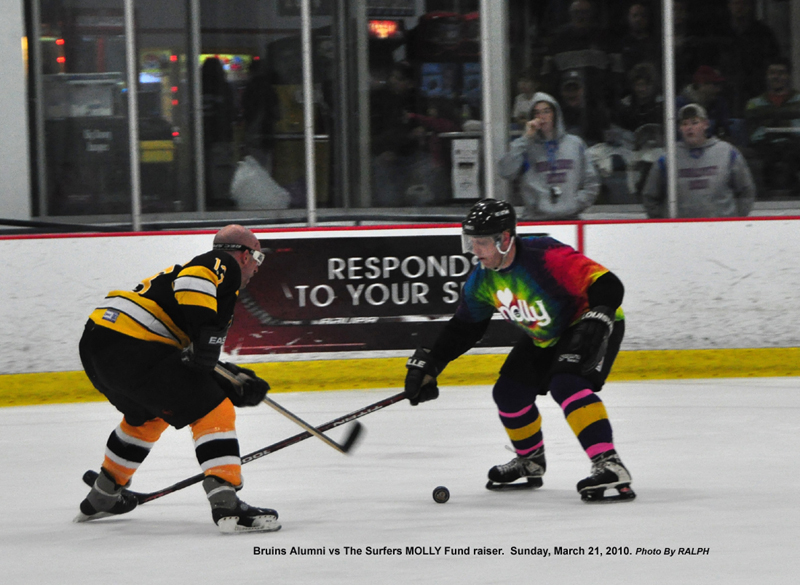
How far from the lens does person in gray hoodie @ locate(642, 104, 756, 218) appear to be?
5.92 meters

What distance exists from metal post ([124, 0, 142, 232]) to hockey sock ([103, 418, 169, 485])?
311 cm

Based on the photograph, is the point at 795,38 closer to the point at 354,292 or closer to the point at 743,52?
the point at 743,52

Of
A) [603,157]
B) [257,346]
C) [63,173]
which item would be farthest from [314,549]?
[63,173]

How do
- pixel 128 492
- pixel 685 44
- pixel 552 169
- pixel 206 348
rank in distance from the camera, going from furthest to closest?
1. pixel 685 44
2. pixel 552 169
3. pixel 128 492
4. pixel 206 348

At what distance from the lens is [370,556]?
2.72 meters

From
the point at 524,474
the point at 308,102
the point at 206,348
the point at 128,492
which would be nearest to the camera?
the point at 206,348

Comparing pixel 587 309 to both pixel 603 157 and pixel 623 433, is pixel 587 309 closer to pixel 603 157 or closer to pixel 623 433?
pixel 623 433

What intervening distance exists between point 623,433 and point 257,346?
200 centimetres

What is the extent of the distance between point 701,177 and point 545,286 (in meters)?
3.03

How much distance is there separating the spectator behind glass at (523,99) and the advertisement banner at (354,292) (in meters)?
0.83

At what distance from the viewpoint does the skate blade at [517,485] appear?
3482 mm

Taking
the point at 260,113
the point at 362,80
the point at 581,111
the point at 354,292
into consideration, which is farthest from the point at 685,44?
the point at 260,113

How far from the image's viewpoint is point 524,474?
11.4 ft

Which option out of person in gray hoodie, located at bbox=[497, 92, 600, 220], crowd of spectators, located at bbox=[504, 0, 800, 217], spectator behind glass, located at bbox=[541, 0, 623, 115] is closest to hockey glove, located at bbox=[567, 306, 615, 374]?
person in gray hoodie, located at bbox=[497, 92, 600, 220]
